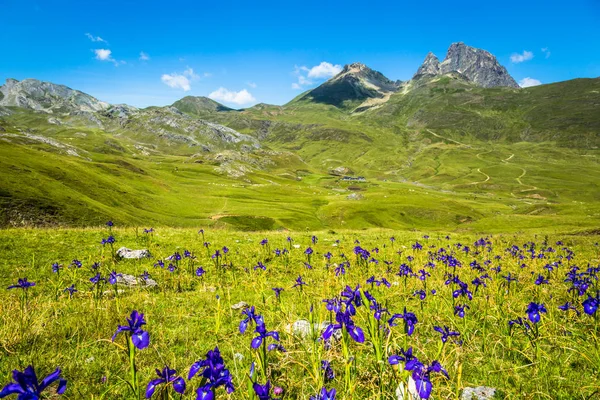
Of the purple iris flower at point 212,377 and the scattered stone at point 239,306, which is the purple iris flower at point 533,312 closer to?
the purple iris flower at point 212,377

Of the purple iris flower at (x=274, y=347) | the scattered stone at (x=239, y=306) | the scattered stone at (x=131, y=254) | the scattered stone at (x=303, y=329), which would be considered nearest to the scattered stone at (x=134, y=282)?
the scattered stone at (x=131, y=254)

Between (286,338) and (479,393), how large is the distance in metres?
3.87

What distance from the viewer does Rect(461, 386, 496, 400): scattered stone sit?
4.77 m

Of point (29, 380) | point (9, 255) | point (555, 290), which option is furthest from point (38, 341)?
point (555, 290)

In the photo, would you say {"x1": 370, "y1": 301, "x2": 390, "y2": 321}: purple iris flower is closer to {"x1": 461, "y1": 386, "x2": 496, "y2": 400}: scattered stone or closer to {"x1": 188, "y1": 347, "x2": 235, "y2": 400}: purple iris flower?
{"x1": 461, "y1": 386, "x2": 496, "y2": 400}: scattered stone

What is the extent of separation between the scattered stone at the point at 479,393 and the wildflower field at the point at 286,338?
0.91 ft

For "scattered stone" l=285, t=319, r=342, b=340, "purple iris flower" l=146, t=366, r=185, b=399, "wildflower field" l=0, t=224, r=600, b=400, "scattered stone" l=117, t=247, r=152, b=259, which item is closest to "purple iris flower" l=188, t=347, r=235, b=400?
"wildflower field" l=0, t=224, r=600, b=400

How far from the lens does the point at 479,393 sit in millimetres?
4902

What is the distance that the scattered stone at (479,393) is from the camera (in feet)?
15.7

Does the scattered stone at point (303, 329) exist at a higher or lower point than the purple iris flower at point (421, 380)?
lower

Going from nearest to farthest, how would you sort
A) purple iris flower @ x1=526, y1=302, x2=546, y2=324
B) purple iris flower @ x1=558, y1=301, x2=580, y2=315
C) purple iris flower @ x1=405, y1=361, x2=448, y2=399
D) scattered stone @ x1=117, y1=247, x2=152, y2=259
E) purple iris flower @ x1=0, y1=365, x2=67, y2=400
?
purple iris flower @ x1=0, y1=365, x2=67, y2=400, purple iris flower @ x1=405, y1=361, x2=448, y2=399, purple iris flower @ x1=526, y1=302, x2=546, y2=324, purple iris flower @ x1=558, y1=301, x2=580, y2=315, scattered stone @ x1=117, y1=247, x2=152, y2=259

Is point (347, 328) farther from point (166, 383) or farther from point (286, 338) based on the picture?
point (286, 338)

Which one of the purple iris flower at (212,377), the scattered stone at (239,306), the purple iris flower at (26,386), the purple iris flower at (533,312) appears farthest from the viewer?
the scattered stone at (239,306)

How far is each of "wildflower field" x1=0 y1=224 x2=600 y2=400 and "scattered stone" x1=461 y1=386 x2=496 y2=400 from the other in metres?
0.28
